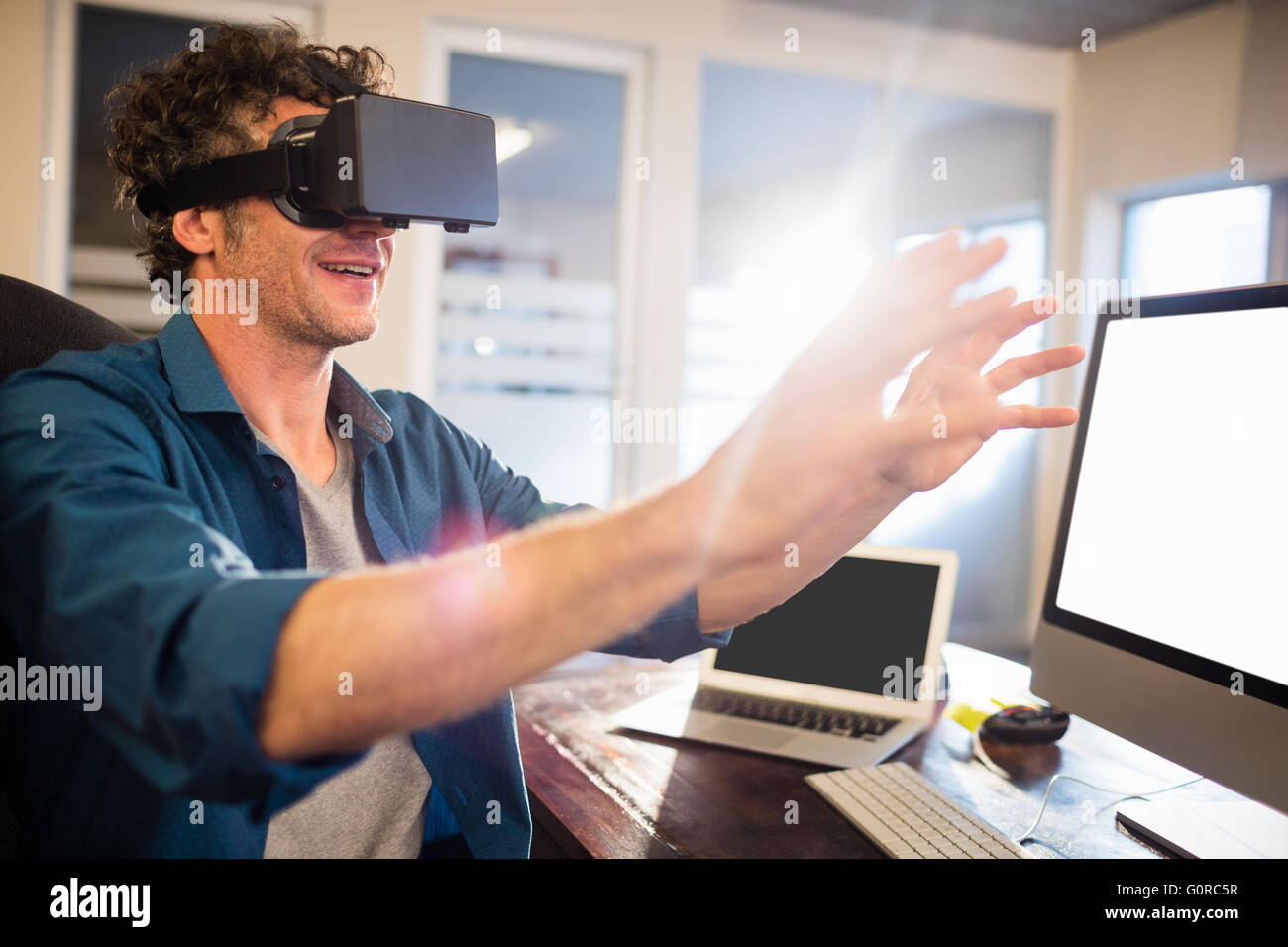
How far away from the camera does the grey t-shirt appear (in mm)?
1115

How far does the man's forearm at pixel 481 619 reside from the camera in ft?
1.82

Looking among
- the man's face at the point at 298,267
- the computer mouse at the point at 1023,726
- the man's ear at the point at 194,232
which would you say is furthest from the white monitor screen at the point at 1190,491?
the man's ear at the point at 194,232

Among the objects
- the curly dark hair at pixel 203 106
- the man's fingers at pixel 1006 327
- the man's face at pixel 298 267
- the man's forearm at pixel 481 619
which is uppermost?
the curly dark hair at pixel 203 106

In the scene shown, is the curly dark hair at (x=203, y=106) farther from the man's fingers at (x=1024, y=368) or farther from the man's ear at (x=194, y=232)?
the man's fingers at (x=1024, y=368)

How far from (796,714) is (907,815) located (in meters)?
0.36

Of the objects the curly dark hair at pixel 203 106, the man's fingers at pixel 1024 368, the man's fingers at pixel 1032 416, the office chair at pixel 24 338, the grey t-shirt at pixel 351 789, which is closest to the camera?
the man's fingers at pixel 1032 416

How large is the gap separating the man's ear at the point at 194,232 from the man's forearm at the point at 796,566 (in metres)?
0.82

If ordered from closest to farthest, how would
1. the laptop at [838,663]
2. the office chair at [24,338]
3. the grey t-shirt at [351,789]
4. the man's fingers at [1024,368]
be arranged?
the man's fingers at [1024,368]
the office chair at [24,338]
the grey t-shirt at [351,789]
the laptop at [838,663]

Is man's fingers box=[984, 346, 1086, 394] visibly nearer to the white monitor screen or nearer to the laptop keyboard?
the white monitor screen

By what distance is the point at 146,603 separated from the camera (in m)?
0.64

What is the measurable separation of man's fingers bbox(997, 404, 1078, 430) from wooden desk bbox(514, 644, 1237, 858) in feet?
1.48

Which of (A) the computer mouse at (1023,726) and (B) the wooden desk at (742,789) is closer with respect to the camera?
(B) the wooden desk at (742,789)

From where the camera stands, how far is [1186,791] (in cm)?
119
